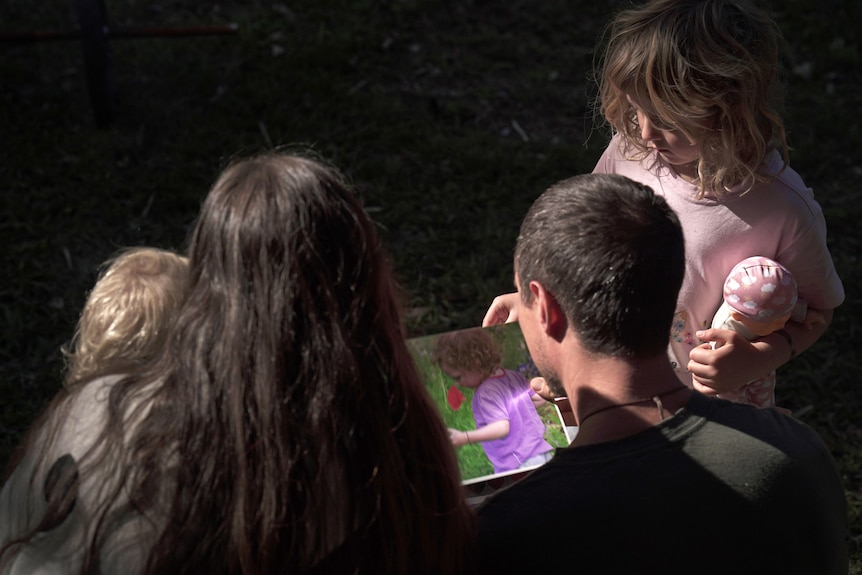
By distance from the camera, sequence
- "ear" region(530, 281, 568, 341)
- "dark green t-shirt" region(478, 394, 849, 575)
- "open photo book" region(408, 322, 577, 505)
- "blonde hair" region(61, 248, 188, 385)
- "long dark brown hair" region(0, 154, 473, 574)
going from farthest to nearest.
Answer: "open photo book" region(408, 322, 577, 505) → "blonde hair" region(61, 248, 188, 385) → "ear" region(530, 281, 568, 341) → "dark green t-shirt" region(478, 394, 849, 575) → "long dark brown hair" region(0, 154, 473, 574)

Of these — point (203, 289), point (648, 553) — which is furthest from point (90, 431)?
point (648, 553)

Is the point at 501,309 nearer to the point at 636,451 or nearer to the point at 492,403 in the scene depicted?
the point at 492,403

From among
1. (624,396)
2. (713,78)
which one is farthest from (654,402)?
(713,78)

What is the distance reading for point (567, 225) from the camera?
154cm

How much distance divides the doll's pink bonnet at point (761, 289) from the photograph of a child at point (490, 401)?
47cm

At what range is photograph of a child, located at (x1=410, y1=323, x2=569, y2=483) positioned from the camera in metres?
1.90

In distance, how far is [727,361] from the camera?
6.48ft

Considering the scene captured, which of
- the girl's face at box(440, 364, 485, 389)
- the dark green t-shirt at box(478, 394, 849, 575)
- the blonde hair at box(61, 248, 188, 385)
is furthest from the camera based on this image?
the girl's face at box(440, 364, 485, 389)

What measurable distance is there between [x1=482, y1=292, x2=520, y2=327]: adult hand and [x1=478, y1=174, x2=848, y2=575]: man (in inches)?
22.2

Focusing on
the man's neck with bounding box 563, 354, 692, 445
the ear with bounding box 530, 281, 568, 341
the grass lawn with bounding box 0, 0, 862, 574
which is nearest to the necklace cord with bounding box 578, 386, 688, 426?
the man's neck with bounding box 563, 354, 692, 445

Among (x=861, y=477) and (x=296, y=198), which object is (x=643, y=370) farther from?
(x=861, y=477)

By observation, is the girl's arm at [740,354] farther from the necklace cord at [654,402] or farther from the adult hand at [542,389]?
the necklace cord at [654,402]

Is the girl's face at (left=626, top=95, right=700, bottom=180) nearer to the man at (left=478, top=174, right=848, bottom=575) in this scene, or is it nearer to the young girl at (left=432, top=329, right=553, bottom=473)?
the man at (left=478, top=174, right=848, bottom=575)

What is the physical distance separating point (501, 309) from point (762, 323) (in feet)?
2.04
